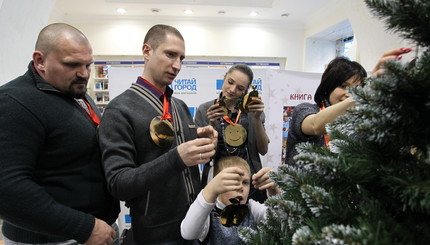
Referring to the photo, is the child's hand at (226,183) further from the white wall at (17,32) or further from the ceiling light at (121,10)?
the ceiling light at (121,10)

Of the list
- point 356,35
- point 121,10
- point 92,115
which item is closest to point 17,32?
point 92,115

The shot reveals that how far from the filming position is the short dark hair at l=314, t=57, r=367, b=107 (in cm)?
128

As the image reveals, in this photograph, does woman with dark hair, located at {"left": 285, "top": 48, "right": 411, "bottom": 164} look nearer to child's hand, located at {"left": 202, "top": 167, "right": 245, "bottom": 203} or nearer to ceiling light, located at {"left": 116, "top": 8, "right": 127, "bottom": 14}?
child's hand, located at {"left": 202, "top": 167, "right": 245, "bottom": 203}

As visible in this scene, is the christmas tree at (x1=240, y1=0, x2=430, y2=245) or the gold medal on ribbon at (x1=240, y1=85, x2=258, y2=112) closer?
the christmas tree at (x1=240, y1=0, x2=430, y2=245)

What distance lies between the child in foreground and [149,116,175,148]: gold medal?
0.26 metres

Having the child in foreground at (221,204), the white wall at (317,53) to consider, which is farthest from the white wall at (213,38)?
the child in foreground at (221,204)

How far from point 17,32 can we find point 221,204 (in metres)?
2.61

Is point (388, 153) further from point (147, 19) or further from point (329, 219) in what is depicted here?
point (147, 19)

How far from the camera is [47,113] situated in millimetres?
905

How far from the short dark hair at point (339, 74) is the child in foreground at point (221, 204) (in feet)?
2.11

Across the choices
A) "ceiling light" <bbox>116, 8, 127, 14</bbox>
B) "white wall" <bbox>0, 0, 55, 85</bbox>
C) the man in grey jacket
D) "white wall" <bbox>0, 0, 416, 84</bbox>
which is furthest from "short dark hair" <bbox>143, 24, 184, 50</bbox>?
"ceiling light" <bbox>116, 8, 127, 14</bbox>

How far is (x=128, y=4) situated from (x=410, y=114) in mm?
5701

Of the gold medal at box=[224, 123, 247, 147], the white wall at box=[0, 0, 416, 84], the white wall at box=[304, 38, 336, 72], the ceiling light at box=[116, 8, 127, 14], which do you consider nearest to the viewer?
the gold medal at box=[224, 123, 247, 147]

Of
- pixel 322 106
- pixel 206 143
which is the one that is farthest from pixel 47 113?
pixel 322 106
